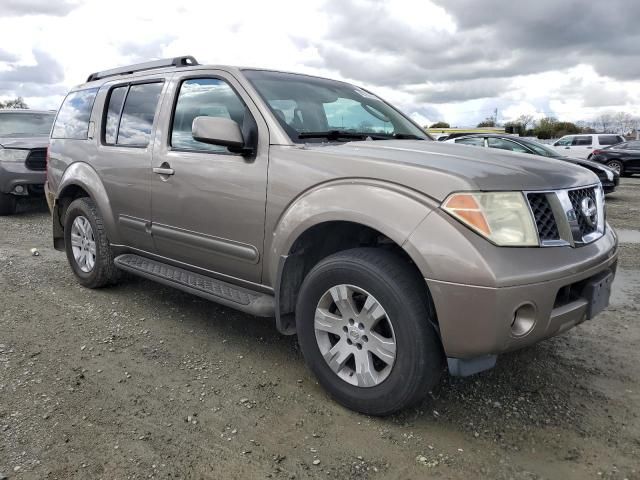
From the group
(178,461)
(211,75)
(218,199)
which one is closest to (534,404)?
(178,461)

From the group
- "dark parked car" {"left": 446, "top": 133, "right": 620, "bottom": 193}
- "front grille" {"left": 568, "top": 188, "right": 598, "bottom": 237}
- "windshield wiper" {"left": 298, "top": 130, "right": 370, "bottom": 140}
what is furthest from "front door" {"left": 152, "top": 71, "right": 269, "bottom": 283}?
"dark parked car" {"left": 446, "top": 133, "right": 620, "bottom": 193}

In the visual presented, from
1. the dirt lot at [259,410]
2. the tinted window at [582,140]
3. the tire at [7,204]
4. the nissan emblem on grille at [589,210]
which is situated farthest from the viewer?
the tinted window at [582,140]

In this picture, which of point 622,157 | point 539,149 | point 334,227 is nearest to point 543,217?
point 334,227

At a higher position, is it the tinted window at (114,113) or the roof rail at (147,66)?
the roof rail at (147,66)

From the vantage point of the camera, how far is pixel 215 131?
10.1 feet

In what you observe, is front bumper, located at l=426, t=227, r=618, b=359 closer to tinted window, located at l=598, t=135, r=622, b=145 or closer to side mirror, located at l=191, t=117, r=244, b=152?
side mirror, located at l=191, t=117, r=244, b=152

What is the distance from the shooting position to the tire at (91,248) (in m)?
4.59

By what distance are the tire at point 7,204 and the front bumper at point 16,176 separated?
26 cm

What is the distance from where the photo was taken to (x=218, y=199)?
Result: 337 centimetres

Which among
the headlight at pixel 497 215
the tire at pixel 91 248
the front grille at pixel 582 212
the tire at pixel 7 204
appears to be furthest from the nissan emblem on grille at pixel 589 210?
the tire at pixel 7 204

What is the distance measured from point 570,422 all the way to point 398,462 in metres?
0.98

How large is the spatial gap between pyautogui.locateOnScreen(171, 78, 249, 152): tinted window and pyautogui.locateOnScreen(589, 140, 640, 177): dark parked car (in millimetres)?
17708

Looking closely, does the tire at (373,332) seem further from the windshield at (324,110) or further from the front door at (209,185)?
the windshield at (324,110)

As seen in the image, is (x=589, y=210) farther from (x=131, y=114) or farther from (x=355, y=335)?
(x=131, y=114)
